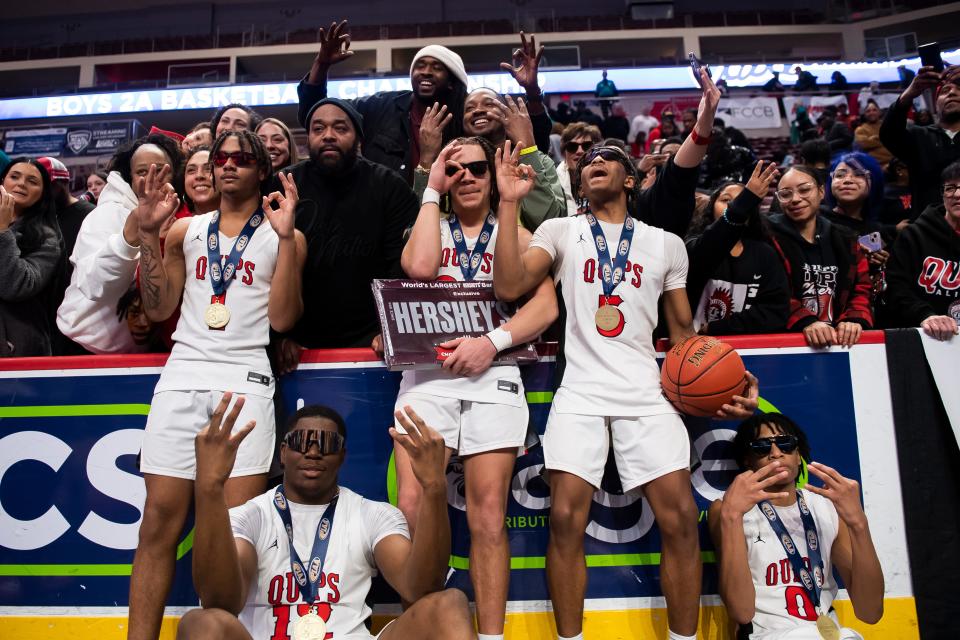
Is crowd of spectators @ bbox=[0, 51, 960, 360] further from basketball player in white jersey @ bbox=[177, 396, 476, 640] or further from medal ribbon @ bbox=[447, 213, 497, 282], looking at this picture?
basketball player in white jersey @ bbox=[177, 396, 476, 640]

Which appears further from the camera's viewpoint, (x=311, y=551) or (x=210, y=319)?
(x=210, y=319)

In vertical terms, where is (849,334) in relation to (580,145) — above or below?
below

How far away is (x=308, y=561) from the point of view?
3203 millimetres

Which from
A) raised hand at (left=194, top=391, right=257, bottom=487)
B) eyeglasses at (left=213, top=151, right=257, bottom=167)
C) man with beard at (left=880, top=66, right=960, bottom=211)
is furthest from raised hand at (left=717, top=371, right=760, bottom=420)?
man with beard at (left=880, top=66, right=960, bottom=211)

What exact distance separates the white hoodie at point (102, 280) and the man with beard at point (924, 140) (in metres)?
5.28

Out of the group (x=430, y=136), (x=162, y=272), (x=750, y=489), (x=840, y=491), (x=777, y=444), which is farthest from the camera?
(x=430, y=136)

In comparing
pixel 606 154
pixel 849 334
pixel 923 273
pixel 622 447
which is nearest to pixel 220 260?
pixel 606 154

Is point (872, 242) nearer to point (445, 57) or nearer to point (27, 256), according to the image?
point (445, 57)

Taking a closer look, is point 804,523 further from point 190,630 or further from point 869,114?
point 869,114

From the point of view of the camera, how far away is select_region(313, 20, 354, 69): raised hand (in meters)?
4.77

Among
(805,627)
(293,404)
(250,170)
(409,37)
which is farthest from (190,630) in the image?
(409,37)

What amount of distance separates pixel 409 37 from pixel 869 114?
18351mm

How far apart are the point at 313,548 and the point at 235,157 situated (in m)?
1.95

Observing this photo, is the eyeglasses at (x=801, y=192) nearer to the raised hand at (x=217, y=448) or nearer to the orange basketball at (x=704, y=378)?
the orange basketball at (x=704, y=378)
